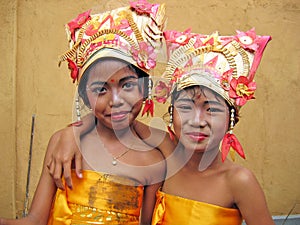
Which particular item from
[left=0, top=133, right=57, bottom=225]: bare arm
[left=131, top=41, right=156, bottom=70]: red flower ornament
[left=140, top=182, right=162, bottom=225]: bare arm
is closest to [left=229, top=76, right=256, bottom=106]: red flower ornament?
[left=131, top=41, right=156, bottom=70]: red flower ornament

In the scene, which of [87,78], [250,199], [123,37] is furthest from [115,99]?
[250,199]

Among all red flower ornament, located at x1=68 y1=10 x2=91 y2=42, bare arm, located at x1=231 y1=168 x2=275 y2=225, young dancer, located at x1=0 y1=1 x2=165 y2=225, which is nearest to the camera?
bare arm, located at x1=231 y1=168 x2=275 y2=225

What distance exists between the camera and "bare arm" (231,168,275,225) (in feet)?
7.62

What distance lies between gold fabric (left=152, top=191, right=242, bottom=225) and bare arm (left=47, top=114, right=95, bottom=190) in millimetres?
445

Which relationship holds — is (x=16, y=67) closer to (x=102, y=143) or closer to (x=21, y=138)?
(x=21, y=138)

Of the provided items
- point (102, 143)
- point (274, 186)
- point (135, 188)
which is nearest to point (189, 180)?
point (135, 188)

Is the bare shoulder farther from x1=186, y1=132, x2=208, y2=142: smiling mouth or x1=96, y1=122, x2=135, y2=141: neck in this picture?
x1=96, y1=122, x2=135, y2=141: neck

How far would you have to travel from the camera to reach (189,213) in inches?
95.7

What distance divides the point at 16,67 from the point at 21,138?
0.57 meters

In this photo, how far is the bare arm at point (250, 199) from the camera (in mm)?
2322

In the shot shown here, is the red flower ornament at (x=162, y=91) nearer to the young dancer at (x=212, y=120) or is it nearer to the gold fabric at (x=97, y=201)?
the young dancer at (x=212, y=120)

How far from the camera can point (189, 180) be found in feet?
8.29

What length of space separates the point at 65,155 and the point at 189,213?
2.22ft


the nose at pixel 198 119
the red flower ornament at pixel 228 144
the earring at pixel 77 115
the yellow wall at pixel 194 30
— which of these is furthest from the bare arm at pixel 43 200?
the yellow wall at pixel 194 30
